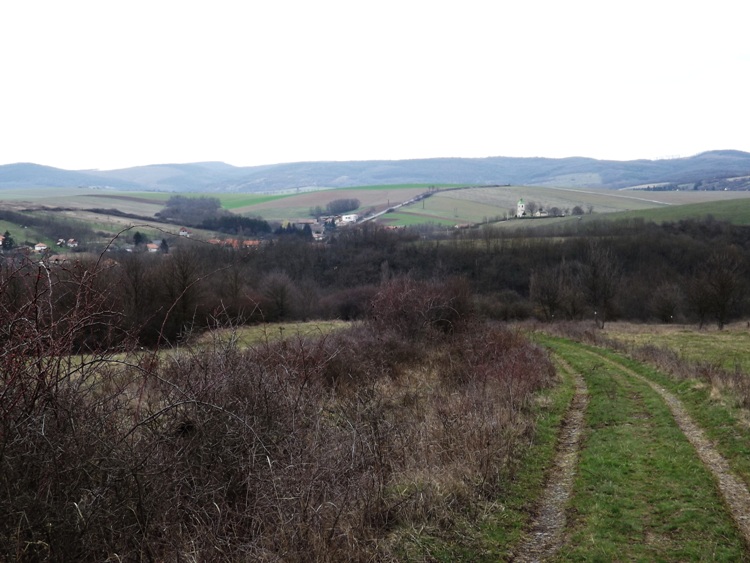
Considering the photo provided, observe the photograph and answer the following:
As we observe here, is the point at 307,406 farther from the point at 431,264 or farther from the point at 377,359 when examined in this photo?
the point at 431,264

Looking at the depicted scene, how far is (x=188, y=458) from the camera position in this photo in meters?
6.54

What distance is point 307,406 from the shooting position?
821 centimetres

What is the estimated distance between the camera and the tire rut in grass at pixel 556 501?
6.88 metres

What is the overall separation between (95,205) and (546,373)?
143638 millimetres

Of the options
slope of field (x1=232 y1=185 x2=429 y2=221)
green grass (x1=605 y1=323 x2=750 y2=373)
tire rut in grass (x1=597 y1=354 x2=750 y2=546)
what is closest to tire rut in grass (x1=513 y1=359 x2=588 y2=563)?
tire rut in grass (x1=597 y1=354 x2=750 y2=546)

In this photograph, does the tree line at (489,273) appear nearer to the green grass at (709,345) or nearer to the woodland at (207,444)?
the green grass at (709,345)

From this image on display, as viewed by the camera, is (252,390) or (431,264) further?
(431,264)

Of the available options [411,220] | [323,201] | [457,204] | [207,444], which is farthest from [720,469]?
[323,201]

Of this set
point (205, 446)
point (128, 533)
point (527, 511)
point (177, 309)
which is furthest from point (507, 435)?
point (177, 309)

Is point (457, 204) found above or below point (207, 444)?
below

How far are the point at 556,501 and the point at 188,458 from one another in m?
5.25

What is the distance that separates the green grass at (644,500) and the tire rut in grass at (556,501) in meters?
0.16

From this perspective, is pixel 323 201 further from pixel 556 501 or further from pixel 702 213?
pixel 556 501

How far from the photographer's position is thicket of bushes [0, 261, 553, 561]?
16.8ft
